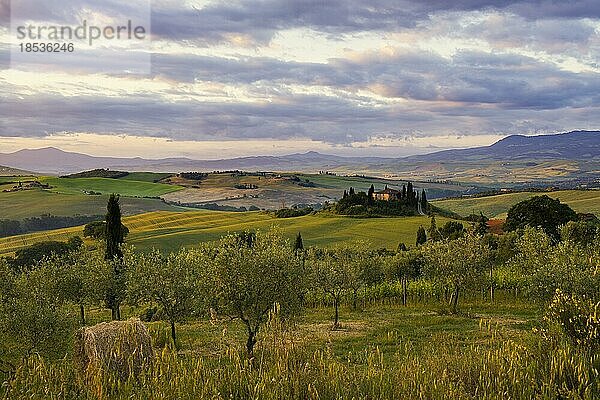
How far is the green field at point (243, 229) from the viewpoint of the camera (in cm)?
8481

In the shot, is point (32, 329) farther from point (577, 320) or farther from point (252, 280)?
point (577, 320)

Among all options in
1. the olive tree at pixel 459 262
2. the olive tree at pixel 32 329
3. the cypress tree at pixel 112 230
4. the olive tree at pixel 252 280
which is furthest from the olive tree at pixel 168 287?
the cypress tree at pixel 112 230

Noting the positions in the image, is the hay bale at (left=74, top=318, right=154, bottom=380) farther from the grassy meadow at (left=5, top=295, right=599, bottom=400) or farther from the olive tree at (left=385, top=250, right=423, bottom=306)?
the olive tree at (left=385, top=250, right=423, bottom=306)

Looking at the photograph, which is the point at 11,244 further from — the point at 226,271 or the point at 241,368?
the point at 241,368

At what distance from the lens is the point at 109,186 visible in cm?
17225

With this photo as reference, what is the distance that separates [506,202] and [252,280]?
13671cm

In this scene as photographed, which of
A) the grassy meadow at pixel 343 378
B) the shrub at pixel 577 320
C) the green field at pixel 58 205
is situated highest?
the shrub at pixel 577 320

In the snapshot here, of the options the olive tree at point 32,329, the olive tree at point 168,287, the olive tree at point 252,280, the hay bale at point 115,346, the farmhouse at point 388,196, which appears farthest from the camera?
the farmhouse at point 388,196

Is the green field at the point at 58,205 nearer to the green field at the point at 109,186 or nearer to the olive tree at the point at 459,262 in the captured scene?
the green field at the point at 109,186

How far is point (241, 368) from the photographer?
1130cm

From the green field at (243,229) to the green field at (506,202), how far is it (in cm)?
3860

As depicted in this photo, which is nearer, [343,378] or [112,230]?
[343,378]

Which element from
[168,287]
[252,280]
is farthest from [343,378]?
[168,287]

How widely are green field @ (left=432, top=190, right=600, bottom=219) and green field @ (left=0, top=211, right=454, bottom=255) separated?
127 ft
